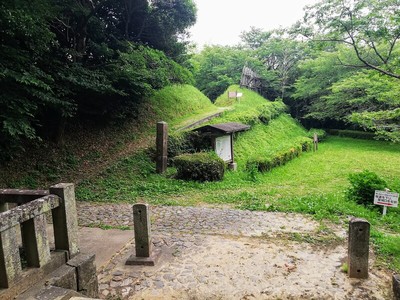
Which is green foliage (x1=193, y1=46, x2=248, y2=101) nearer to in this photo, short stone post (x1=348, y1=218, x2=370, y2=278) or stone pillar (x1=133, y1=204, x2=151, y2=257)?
stone pillar (x1=133, y1=204, x2=151, y2=257)

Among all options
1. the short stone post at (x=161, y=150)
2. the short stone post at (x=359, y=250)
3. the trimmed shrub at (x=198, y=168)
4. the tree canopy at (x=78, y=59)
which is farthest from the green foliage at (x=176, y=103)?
the short stone post at (x=359, y=250)

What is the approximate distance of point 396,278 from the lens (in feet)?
11.7

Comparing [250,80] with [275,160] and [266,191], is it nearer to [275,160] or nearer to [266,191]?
[275,160]

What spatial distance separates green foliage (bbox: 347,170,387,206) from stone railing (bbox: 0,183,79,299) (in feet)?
26.8

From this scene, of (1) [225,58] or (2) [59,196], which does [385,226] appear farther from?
(1) [225,58]

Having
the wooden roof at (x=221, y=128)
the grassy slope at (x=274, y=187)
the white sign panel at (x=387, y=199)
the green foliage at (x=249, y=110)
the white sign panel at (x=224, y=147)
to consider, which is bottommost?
the grassy slope at (x=274, y=187)

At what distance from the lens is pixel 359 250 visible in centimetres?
424

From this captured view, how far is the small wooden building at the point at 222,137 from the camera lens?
1316 cm

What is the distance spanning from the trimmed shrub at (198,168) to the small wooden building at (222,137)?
82.0 inches

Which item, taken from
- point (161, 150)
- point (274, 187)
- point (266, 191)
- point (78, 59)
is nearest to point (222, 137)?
point (161, 150)

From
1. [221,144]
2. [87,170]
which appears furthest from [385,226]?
[87,170]

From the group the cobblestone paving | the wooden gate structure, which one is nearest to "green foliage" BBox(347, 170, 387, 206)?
the cobblestone paving

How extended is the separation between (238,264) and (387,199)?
185 inches

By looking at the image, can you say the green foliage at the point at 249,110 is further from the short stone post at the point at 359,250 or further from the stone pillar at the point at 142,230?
the short stone post at the point at 359,250
